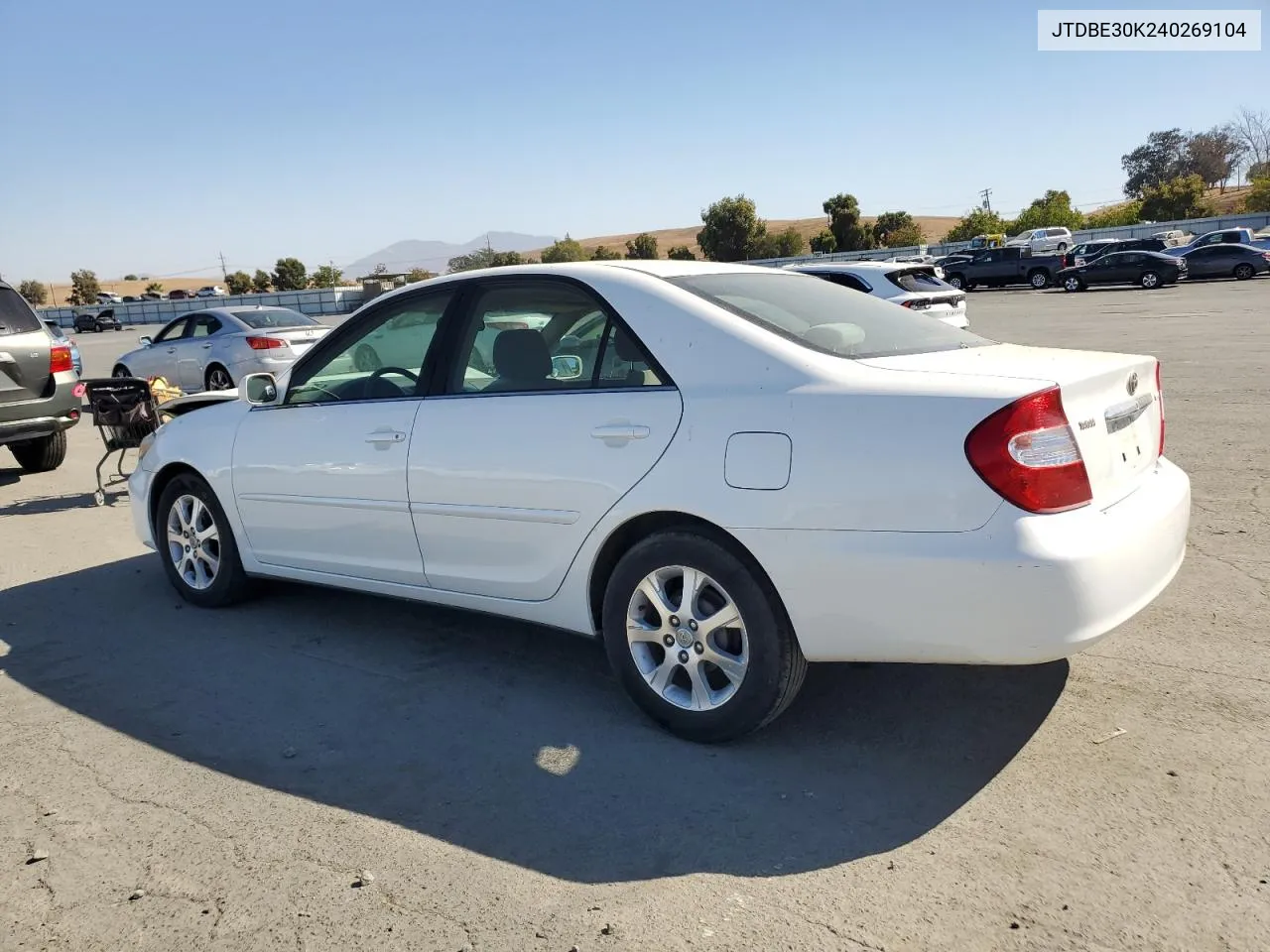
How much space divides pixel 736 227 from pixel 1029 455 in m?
78.3

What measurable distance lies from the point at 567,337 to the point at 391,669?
1655mm

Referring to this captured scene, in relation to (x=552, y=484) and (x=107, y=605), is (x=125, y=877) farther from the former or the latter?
(x=107, y=605)

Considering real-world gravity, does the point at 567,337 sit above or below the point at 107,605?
above

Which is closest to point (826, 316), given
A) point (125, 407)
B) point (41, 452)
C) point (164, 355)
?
point (125, 407)

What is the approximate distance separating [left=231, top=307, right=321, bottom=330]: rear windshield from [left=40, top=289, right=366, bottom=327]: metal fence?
136 ft

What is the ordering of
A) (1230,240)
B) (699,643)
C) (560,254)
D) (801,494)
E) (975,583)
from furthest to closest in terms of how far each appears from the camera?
(560,254)
(1230,240)
(699,643)
(801,494)
(975,583)

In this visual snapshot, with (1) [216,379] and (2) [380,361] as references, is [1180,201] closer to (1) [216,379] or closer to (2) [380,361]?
(1) [216,379]

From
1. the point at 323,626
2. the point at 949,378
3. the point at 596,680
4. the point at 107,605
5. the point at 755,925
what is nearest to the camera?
the point at 755,925

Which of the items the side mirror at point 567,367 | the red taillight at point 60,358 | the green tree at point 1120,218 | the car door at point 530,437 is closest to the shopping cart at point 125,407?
the red taillight at point 60,358

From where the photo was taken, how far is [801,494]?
3268 mm

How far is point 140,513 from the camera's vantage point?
5.81 metres

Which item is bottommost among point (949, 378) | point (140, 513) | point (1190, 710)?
point (1190, 710)

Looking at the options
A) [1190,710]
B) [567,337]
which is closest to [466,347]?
[567,337]

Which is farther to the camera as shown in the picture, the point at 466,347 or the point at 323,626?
the point at 323,626
